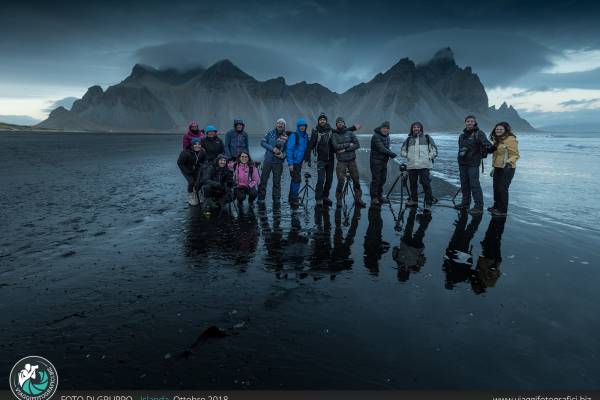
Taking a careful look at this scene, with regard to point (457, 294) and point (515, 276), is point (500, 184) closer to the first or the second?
point (515, 276)

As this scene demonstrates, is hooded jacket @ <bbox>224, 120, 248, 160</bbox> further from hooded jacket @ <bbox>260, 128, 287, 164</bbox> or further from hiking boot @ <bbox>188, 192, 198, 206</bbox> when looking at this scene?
hiking boot @ <bbox>188, 192, 198, 206</bbox>

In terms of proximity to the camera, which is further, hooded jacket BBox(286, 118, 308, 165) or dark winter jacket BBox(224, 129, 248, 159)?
dark winter jacket BBox(224, 129, 248, 159)

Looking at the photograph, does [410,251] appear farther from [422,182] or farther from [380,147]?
[380,147]

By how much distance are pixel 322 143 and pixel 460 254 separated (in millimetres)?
6365

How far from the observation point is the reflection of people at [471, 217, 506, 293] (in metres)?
5.98

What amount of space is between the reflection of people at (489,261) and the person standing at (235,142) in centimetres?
834

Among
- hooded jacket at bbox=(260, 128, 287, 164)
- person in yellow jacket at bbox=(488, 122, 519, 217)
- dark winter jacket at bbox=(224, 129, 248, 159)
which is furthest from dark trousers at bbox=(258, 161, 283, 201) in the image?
person in yellow jacket at bbox=(488, 122, 519, 217)

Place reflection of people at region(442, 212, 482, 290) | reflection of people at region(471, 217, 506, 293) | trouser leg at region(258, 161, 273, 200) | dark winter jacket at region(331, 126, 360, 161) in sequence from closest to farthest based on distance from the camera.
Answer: reflection of people at region(471, 217, 506, 293), reflection of people at region(442, 212, 482, 290), dark winter jacket at region(331, 126, 360, 161), trouser leg at region(258, 161, 273, 200)

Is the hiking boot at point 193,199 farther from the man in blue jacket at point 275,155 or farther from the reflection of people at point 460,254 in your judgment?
the reflection of people at point 460,254

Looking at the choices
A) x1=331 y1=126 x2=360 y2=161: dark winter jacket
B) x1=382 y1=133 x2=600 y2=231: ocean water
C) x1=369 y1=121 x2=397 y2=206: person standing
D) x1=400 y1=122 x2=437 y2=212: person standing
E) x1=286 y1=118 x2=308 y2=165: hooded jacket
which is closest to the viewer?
x1=382 y1=133 x2=600 y2=231: ocean water

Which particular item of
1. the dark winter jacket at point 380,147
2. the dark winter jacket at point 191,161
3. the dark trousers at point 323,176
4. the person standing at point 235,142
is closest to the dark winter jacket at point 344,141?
the dark trousers at point 323,176

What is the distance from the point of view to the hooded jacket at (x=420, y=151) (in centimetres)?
1204

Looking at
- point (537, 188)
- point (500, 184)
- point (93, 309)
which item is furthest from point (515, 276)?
point (537, 188)

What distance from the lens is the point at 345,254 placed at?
24.2ft
